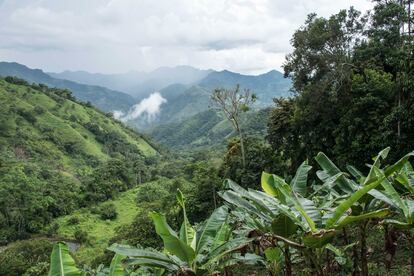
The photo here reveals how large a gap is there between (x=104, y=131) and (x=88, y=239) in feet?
156

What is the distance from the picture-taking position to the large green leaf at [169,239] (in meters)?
3.41

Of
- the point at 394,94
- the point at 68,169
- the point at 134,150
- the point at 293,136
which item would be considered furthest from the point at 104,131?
the point at 394,94

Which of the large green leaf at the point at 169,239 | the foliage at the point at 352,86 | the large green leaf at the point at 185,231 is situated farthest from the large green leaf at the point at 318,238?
the foliage at the point at 352,86

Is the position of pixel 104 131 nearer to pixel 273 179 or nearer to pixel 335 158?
pixel 335 158

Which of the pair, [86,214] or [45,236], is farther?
[86,214]

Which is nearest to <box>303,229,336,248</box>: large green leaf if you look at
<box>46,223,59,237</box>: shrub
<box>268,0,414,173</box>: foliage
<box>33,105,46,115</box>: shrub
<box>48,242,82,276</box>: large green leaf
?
<box>48,242,82,276</box>: large green leaf

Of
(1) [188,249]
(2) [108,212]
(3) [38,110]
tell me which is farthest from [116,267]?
(3) [38,110]

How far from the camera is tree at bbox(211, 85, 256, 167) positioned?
83.6 ft

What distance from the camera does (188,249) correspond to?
351cm

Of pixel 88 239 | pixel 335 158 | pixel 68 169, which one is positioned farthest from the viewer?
pixel 68 169

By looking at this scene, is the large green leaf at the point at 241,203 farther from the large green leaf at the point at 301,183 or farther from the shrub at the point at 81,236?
the shrub at the point at 81,236

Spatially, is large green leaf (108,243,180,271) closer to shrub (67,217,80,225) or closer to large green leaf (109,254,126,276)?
large green leaf (109,254,126,276)

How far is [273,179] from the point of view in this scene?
157 inches

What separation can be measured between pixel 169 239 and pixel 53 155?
70.1 m
